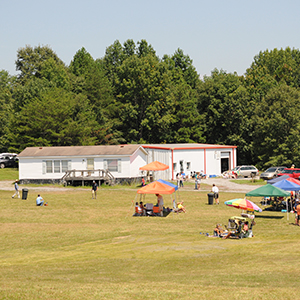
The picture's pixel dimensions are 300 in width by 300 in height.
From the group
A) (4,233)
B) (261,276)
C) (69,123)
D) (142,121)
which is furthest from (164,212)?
(142,121)

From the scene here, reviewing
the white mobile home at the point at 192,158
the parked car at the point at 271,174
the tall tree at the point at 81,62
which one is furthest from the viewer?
the tall tree at the point at 81,62

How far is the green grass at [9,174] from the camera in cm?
5811

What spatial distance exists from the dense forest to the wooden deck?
42.6 feet

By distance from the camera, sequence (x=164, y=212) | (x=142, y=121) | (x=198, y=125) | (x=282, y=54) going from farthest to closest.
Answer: (x=282, y=54) → (x=198, y=125) → (x=142, y=121) → (x=164, y=212)

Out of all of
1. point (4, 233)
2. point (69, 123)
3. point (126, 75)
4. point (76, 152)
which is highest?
point (126, 75)

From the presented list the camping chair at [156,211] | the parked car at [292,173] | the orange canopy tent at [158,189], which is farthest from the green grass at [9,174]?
the parked car at [292,173]

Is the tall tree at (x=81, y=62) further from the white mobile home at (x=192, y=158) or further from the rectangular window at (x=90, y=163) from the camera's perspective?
the rectangular window at (x=90, y=163)

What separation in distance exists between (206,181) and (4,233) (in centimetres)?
3308

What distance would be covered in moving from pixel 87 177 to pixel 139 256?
3213 cm

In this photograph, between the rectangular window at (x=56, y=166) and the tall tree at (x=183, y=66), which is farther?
the tall tree at (x=183, y=66)

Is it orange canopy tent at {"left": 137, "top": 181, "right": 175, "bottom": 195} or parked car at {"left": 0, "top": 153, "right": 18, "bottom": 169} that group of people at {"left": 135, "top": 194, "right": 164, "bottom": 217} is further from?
parked car at {"left": 0, "top": 153, "right": 18, "bottom": 169}

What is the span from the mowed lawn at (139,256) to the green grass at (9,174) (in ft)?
82.6

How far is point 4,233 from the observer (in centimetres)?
2544

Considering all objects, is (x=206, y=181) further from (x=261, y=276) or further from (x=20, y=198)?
(x=261, y=276)
